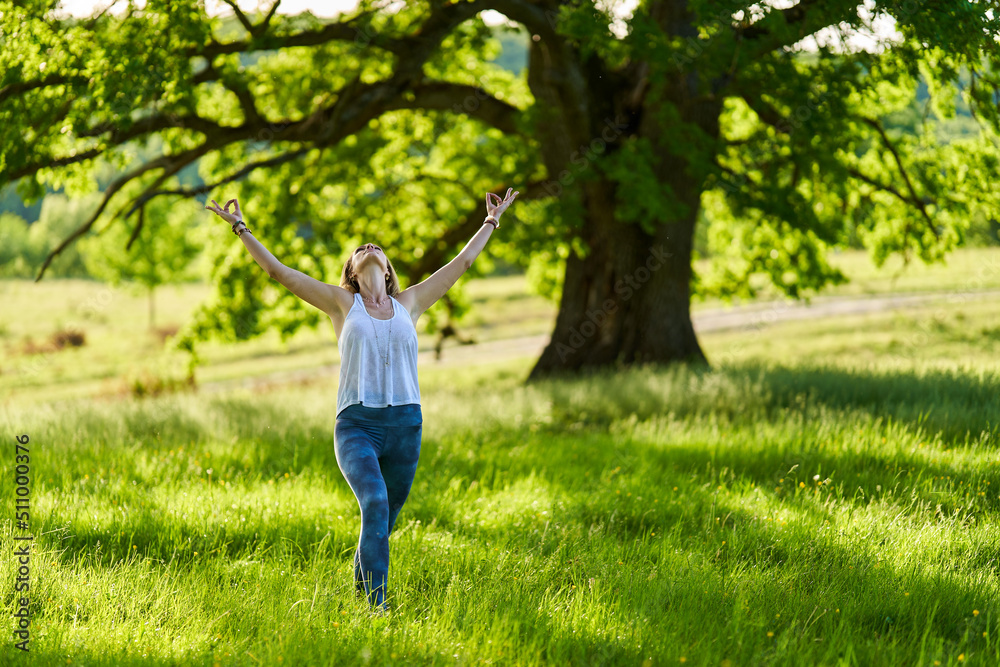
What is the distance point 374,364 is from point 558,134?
8527 mm

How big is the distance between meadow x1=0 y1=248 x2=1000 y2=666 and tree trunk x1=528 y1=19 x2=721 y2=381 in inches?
136

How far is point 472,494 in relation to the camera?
19.9 feet

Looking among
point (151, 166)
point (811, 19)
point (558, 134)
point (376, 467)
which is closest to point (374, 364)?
point (376, 467)

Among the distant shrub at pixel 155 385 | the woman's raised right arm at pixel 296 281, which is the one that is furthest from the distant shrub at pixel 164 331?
the woman's raised right arm at pixel 296 281

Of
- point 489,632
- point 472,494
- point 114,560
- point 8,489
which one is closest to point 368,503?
point 489,632

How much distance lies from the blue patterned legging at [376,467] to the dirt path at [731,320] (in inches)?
882

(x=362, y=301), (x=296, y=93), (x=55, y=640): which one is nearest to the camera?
(x=55, y=640)

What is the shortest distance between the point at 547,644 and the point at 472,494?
2.62 meters

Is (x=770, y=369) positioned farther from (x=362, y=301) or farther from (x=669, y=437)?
(x=362, y=301)

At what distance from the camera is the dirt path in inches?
1122

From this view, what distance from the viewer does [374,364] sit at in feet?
13.1

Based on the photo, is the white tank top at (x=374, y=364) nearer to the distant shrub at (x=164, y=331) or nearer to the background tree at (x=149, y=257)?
the background tree at (x=149, y=257)

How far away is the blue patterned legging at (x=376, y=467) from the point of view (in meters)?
3.76

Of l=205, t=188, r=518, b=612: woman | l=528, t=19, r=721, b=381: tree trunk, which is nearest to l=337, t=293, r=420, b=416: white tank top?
l=205, t=188, r=518, b=612: woman
